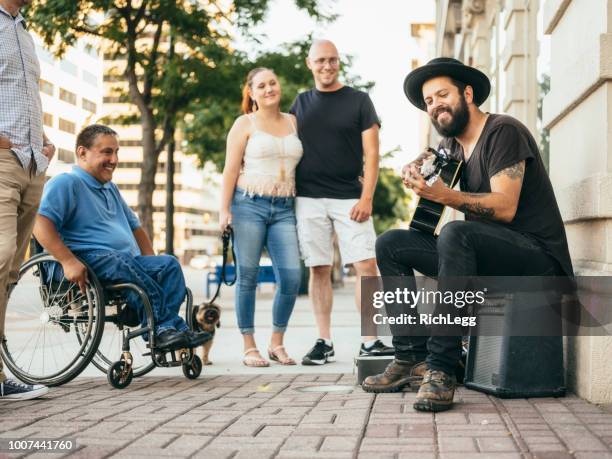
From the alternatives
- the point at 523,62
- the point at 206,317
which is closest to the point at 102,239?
the point at 206,317

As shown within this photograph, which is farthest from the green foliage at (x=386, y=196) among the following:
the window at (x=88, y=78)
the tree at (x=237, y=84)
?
the window at (x=88, y=78)

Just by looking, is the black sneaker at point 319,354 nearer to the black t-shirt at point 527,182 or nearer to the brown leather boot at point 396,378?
the brown leather boot at point 396,378

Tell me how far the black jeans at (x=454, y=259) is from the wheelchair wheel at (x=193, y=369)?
140 centimetres

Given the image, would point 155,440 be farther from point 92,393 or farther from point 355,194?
point 355,194

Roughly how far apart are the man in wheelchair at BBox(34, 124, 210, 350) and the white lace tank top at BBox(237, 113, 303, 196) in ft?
3.16

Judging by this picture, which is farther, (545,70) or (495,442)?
(545,70)

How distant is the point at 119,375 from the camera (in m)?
4.93

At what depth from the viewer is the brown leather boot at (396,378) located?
448 centimetres

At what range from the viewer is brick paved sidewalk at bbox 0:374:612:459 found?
3.19m

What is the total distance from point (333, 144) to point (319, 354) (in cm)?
145

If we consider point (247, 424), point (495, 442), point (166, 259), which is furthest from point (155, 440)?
point (166, 259)

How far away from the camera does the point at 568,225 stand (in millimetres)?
5195

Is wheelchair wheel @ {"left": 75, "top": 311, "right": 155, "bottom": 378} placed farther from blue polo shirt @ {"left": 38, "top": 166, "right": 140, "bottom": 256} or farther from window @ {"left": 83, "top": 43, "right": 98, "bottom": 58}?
window @ {"left": 83, "top": 43, "right": 98, "bottom": 58}

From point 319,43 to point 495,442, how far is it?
3574 mm
